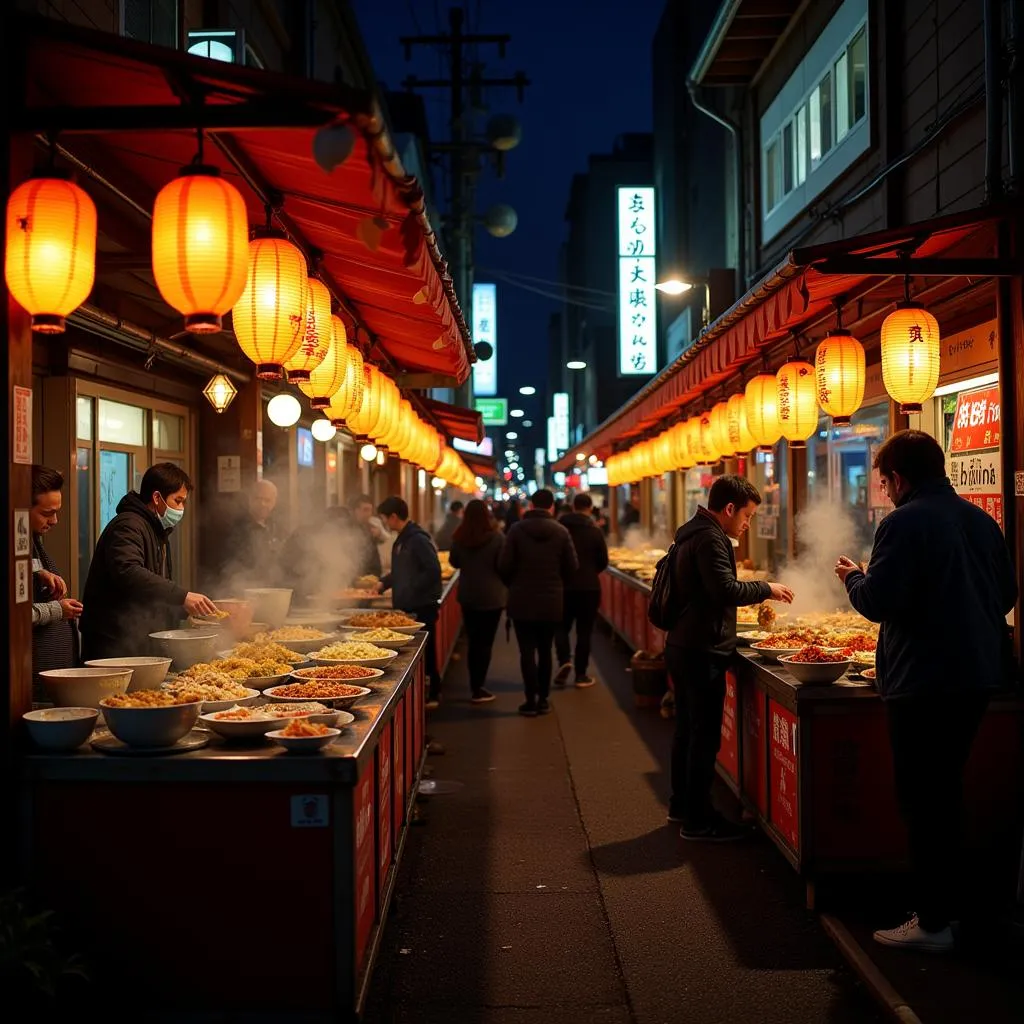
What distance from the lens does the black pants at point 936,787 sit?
4805 mm

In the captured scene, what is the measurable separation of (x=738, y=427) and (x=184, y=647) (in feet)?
20.9

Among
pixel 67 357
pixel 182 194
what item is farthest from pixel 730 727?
pixel 67 357

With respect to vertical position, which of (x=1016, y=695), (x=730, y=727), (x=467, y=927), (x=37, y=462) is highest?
(x=37, y=462)

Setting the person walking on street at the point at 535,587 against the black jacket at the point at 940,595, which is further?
the person walking on street at the point at 535,587

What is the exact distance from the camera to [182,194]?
3.89 metres

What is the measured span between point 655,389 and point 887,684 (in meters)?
8.90

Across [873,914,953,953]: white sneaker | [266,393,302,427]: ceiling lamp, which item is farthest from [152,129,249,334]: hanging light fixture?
[266,393,302,427]: ceiling lamp

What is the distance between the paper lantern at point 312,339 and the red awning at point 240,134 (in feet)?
A: 1.22

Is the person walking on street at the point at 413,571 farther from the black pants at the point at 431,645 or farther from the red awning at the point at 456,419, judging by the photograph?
the red awning at the point at 456,419

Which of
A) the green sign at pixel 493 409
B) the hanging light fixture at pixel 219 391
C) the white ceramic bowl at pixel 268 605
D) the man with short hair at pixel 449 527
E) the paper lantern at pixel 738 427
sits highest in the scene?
the green sign at pixel 493 409

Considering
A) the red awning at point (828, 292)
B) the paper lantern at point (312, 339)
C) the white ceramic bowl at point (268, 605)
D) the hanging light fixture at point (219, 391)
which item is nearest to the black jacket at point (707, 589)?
the red awning at point (828, 292)

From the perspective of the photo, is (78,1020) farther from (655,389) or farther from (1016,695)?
(655,389)

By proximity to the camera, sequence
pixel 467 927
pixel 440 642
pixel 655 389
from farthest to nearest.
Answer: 1. pixel 655 389
2. pixel 440 642
3. pixel 467 927

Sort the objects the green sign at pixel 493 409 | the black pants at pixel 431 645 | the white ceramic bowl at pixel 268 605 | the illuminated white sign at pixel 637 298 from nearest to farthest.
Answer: the white ceramic bowl at pixel 268 605
the black pants at pixel 431 645
the illuminated white sign at pixel 637 298
the green sign at pixel 493 409
